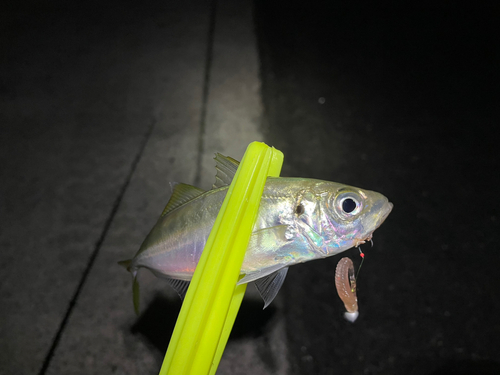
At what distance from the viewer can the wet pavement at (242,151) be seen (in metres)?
0.61

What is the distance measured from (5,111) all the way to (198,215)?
0.80 metres

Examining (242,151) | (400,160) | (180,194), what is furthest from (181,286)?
(400,160)

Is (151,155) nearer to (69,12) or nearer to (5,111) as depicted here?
(5,111)

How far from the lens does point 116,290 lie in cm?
61

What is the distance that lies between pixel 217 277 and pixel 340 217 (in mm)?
135

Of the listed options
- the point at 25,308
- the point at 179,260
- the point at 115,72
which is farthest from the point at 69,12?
the point at 179,260

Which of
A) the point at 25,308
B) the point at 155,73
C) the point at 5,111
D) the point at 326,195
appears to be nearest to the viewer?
the point at 326,195

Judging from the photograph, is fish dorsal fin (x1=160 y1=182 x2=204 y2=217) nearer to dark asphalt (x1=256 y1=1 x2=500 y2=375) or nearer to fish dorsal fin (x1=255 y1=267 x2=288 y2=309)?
fish dorsal fin (x1=255 y1=267 x2=288 y2=309)

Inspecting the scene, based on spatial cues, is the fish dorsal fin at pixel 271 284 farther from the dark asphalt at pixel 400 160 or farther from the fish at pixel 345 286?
the dark asphalt at pixel 400 160

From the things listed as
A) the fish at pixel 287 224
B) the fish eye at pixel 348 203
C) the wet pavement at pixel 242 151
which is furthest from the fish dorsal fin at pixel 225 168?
the wet pavement at pixel 242 151

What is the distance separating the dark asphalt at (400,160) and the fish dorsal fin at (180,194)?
44 centimetres

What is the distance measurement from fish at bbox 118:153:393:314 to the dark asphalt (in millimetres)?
447

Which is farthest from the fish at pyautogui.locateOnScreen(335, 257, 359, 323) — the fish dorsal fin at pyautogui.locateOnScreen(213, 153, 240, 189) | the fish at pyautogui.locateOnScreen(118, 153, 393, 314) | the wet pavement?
the wet pavement

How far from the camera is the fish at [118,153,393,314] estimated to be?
0.87ft
